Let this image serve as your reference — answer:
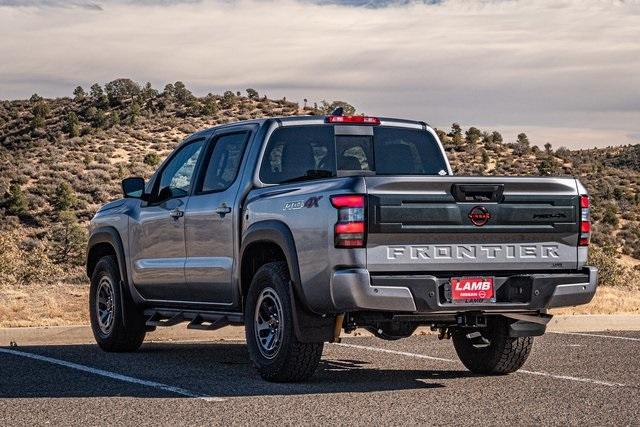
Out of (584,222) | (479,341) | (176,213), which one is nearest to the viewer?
(584,222)

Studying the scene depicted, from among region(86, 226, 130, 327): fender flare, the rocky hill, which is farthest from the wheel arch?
the rocky hill

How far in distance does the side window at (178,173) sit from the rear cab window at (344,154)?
1240 millimetres

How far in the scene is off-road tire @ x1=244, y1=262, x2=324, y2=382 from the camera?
920 cm

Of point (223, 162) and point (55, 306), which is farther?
point (55, 306)

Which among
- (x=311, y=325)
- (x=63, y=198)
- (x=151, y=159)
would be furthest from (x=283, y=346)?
(x=151, y=159)

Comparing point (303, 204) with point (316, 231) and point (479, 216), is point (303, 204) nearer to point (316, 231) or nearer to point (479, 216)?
point (316, 231)

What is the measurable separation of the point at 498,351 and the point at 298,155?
2418 mm

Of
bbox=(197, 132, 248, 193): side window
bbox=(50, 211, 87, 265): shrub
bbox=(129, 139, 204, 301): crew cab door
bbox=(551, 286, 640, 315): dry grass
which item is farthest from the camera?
bbox=(50, 211, 87, 265): shrub

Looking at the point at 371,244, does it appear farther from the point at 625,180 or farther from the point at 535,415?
the point at 625,180

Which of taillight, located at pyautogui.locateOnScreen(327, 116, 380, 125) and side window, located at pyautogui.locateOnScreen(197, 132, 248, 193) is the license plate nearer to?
taillight, located at pyautogui.locateOnScreen(327, 116, 380, 125)

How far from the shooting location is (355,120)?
10641 mm

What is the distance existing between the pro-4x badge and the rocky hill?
59.6ft

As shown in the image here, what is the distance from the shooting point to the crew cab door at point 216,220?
1029cm

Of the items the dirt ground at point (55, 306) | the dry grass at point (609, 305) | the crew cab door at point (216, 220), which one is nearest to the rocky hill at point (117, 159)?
the dirt ground at point (55, 306)
